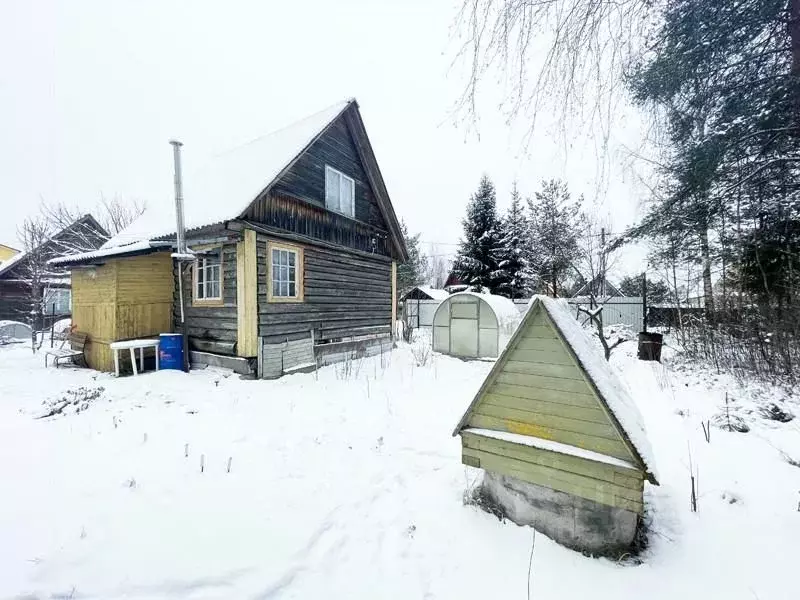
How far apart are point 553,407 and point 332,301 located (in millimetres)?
7588

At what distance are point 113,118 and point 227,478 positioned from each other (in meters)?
43.4

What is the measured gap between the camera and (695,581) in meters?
2.29

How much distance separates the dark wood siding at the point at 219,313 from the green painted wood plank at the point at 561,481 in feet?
20.7

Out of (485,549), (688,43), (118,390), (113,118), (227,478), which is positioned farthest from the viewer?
(113,118)

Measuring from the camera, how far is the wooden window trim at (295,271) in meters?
7.69

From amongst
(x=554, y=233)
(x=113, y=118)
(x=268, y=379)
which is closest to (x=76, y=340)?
(x=268, y=379)

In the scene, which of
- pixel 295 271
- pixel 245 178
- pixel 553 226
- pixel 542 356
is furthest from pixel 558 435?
pixel 553 226

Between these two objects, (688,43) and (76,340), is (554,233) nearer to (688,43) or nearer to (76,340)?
(688,43)

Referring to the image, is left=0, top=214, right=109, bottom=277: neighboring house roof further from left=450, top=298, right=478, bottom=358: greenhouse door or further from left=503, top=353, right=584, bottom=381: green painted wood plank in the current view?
left=503, top=353, right=584, bottom=381: green painted wood plank

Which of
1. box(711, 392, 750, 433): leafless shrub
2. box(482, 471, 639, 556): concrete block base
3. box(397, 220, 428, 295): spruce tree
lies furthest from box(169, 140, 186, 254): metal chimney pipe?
box(397, 220, 428, 295): spruce tree

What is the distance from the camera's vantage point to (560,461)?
102 inches

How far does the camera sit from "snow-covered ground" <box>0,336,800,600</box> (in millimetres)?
2232

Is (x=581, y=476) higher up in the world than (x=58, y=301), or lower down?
lower down

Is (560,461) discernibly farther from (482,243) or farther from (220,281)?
(482,243)
